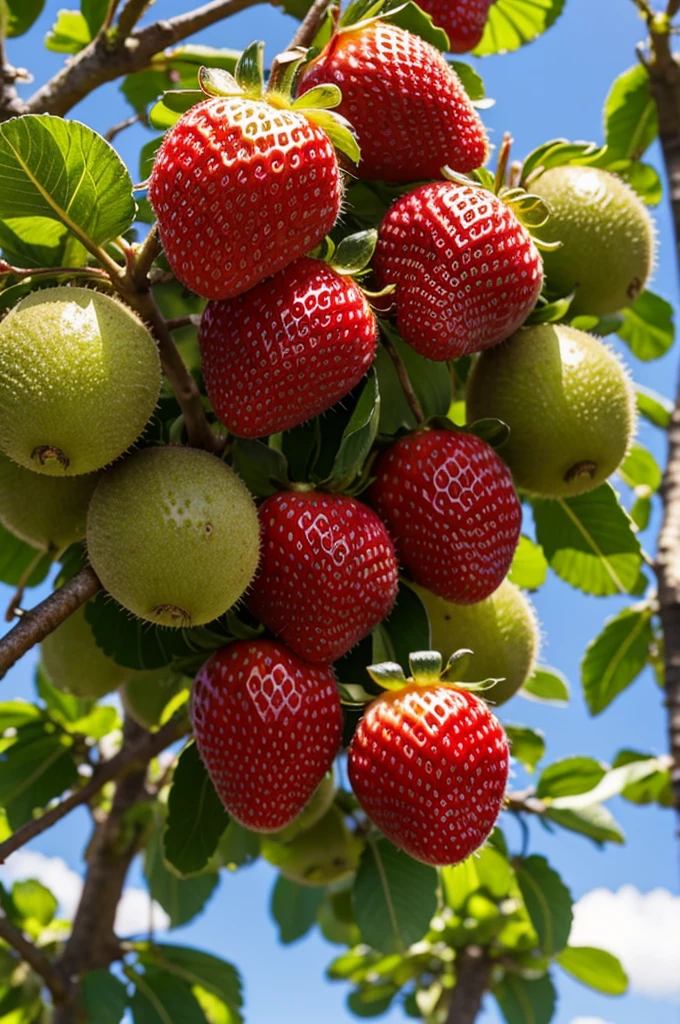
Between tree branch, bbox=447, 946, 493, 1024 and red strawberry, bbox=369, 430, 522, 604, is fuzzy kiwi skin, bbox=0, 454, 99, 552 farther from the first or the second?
tree branch, bbox=447, 946, 493, 1024

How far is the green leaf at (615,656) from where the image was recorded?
2178 mm

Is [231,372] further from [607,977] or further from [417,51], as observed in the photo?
[607,977]

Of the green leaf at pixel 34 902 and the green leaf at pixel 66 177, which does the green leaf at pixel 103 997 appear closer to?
the green leaf at pixel 34 902

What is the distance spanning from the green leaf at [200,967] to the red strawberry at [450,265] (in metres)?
1.56

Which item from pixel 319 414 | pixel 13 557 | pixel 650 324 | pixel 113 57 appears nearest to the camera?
pixel 319 414

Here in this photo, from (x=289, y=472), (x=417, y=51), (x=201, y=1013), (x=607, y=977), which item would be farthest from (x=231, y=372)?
(x=607, y=977)

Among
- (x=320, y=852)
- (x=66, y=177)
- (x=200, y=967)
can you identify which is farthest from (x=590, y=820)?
(x=66, y=177)

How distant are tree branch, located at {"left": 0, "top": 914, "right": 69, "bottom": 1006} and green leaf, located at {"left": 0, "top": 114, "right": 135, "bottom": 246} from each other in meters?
1.08

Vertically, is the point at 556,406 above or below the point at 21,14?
below

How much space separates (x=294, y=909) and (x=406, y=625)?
1814 millimetres

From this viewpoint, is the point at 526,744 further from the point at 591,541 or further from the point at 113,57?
the point at 113,57

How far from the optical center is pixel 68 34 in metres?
2.07

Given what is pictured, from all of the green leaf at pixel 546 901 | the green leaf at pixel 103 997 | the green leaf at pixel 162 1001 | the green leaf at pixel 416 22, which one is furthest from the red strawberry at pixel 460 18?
the green leaf at pixel 162 1001

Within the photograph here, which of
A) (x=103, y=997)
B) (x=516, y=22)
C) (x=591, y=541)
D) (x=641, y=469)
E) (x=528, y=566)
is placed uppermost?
(x=516, y=22)
